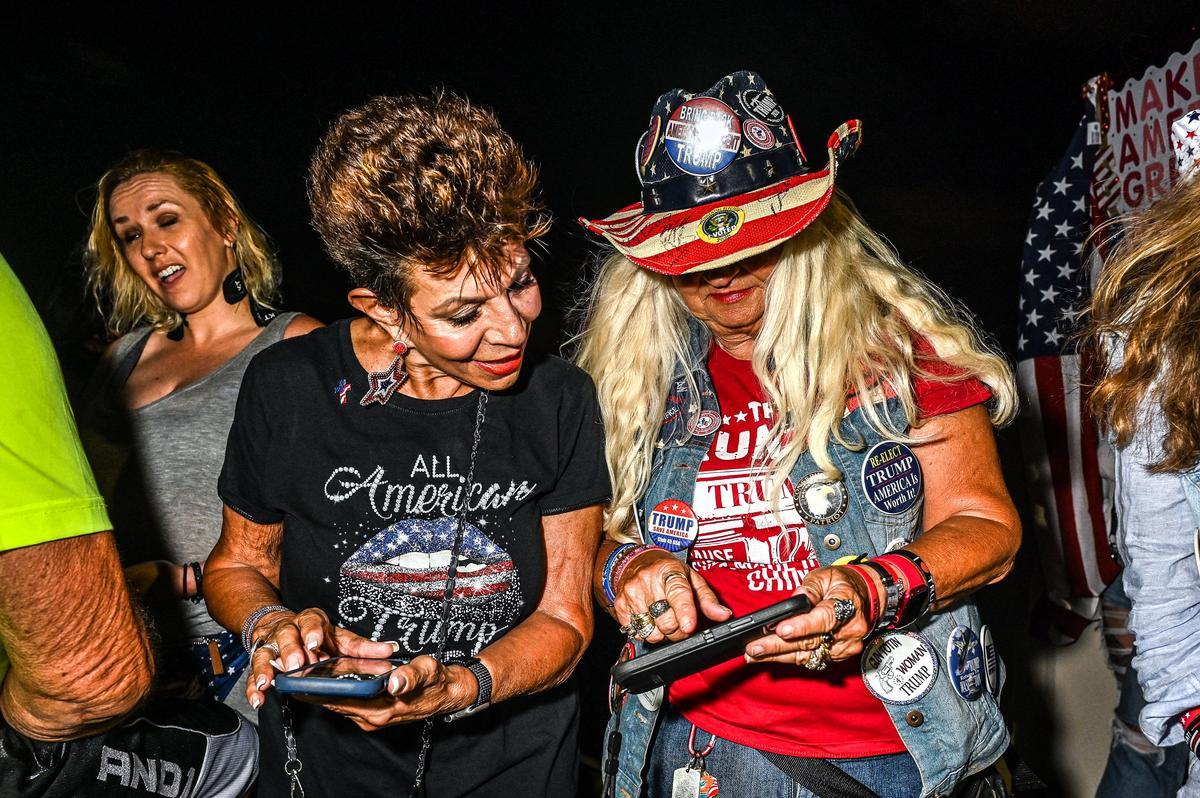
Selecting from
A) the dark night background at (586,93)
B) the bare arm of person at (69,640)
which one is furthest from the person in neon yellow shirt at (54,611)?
the dark night background at (586,93)

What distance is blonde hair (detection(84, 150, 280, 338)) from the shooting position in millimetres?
2529

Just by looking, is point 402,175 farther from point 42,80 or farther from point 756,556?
point 42,80

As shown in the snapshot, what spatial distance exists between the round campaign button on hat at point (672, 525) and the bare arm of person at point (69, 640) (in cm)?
89

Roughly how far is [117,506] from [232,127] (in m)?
1.24

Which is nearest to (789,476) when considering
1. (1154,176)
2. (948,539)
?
(948,539)

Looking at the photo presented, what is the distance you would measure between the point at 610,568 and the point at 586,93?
1.92 m

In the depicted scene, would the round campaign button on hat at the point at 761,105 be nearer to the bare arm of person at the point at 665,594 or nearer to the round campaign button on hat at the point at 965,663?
the bare arm of person at the point at 665,594

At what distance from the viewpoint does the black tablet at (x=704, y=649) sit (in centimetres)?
138

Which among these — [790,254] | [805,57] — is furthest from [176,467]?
[805,57]

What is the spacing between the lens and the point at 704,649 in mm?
1401

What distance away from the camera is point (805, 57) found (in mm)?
3133

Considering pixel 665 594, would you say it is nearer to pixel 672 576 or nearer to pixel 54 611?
pixel 672 576

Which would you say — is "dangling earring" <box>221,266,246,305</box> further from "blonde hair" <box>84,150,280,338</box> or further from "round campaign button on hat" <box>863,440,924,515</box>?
"round campaign button on hat" <box>863,440,924,515</box>

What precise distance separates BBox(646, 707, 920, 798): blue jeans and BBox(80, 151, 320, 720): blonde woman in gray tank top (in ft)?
3.23
